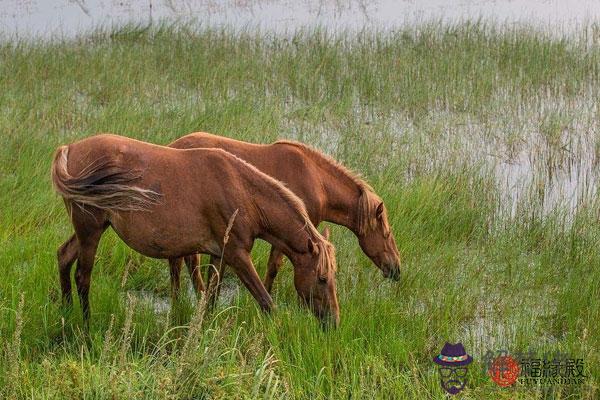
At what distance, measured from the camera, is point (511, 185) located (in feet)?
28.5

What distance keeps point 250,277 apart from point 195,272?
89 cm

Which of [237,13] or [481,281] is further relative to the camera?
[237,13]

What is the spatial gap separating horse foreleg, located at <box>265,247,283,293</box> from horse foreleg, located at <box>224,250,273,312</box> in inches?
28.0

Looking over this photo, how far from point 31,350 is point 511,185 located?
16.9 ft

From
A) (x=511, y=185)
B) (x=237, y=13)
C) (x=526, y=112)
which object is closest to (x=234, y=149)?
(x=511, y=185)

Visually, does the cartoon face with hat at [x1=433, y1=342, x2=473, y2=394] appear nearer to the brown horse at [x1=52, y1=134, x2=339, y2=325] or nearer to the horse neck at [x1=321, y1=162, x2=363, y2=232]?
the brown horse at [x1=52, y1=134, x2=339, y2=325]

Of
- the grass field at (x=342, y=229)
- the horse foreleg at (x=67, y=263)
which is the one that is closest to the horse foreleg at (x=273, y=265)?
the grass field at (x=342, y=229)

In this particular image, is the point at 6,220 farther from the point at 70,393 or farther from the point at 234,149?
the point at 70,393

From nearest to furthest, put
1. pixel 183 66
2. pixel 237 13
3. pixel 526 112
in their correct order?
1. pixel 526 112
2. pixel 183 66
3. pixel 237 13

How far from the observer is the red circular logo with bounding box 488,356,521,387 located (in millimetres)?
4598

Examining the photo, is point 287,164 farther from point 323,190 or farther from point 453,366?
point 453,366

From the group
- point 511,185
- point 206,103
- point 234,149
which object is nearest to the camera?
point 234,149

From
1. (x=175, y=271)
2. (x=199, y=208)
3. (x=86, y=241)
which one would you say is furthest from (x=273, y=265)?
(x=86, y=241)

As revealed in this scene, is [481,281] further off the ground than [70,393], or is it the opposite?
[70,393]
